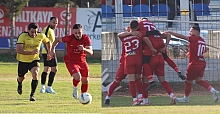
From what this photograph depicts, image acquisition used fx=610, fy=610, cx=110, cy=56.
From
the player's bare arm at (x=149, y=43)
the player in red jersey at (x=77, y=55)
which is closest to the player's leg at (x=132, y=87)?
the player's bare arm at (x=149, y=43)

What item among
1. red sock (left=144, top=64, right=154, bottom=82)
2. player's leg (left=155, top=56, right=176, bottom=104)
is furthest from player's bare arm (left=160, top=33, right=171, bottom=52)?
red sock (left=144, top=64, right=154, bottom=82)

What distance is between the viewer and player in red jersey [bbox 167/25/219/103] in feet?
24.7

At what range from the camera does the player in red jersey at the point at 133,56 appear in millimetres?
7266

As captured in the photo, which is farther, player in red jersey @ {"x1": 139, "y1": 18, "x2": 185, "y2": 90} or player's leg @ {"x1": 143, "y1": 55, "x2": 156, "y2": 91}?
player's leg @ {"x1": 143, "y1": 55, "x2": 156, "y2": 91}

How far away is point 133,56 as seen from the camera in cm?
740

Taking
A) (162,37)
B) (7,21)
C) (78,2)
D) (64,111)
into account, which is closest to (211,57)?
(162,37)

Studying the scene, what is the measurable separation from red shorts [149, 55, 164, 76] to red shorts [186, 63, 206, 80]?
377 millimetres

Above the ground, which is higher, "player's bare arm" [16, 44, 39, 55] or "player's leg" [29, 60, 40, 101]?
"player's bare arm" [16, 44, 39, 55]

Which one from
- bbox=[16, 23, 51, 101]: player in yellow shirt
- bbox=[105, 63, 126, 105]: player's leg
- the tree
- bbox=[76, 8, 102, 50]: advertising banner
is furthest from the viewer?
bbox=[76, 8, 102, 50]: advertising banner

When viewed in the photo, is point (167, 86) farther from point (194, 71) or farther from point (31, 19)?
point (31, 19)

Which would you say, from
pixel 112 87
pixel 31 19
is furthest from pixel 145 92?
pixel 31 19

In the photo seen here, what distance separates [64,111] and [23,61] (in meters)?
2.81

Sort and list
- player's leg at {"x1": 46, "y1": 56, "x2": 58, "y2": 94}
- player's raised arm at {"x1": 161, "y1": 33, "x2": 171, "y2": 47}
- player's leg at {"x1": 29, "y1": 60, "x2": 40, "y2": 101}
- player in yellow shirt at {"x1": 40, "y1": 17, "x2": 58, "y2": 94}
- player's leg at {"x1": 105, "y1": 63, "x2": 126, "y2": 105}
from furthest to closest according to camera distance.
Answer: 1. player's leg at {"x1": 46, "y1": 56, "x2": 58, "y2": 94}
2. player in yellow shirt at {"x1": 40, "y1": 17, "x2": 58, "y2": 94}
3. player's leg at {"x1": 29, "y1": 60, "x2": 40, "y2": 101}
4. player's leg at {"x1": 105, "y1": 63, "x2": 126, "y2": 105}
5. player's raised arm at {"x1": 161, "y1": 33, "x2": 171, "y2": 47}

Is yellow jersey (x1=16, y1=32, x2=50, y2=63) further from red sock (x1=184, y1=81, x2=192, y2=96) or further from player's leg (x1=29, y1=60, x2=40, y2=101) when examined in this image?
red sock (x1=184, y1=81, x2=192, y2=96)
